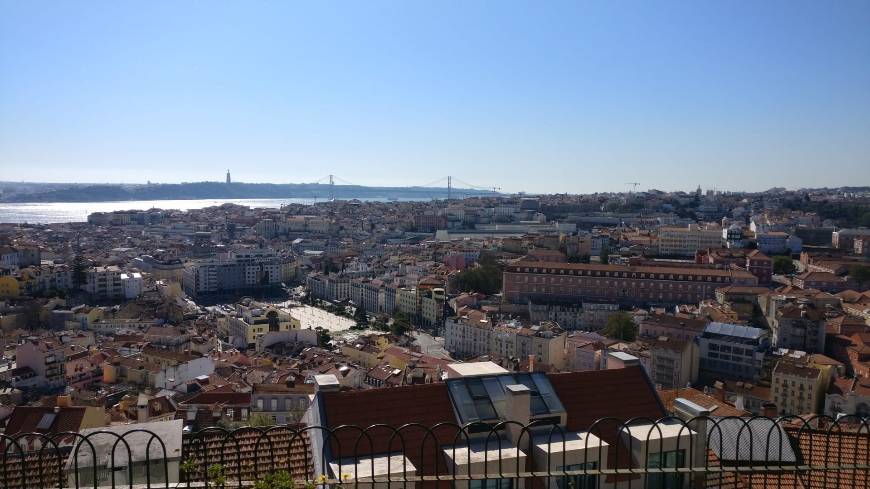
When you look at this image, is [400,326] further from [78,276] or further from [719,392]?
[78,276]

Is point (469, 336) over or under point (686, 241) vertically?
under

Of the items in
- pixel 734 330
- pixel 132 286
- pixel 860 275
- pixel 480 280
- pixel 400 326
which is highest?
pixel 860 275

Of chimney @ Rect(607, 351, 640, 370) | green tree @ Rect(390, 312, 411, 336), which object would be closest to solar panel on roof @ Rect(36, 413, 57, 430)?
chimney @ Rect(607, 351, 640, 370)

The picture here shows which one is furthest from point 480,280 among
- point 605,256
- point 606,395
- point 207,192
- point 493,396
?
point 207,192

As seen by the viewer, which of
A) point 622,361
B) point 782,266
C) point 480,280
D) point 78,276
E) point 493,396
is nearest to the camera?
point 493,396

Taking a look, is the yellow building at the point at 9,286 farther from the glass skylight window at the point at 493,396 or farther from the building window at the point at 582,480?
the building window at the point at 582,480

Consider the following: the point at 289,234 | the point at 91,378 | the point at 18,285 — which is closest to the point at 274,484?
the point at 91,378

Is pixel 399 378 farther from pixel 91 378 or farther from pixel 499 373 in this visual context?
pixel 499 373
